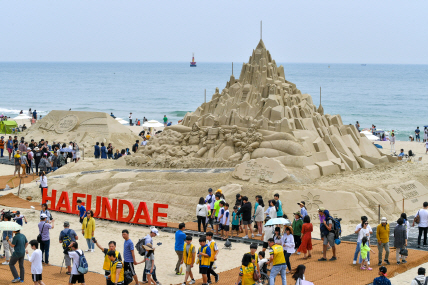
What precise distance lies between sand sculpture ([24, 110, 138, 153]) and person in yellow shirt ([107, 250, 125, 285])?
63.8 ft

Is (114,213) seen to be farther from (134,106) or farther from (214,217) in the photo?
(134,106)

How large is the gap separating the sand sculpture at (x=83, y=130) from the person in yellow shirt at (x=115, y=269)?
63.8 feet

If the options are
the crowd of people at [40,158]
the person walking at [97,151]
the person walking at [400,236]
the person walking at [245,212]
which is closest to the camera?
the person walking at [400,236]

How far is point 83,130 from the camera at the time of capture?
98.7ft

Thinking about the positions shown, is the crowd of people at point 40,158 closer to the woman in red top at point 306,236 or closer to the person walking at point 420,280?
the woman in red top at point 306,236

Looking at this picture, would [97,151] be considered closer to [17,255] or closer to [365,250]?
[17,255]

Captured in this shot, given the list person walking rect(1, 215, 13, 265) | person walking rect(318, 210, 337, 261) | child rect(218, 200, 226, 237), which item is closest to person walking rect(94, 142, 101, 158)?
child rect(218, 200, 226, 237)

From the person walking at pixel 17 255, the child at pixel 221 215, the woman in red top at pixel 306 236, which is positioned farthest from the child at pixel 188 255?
the person walking at pixel 17 255

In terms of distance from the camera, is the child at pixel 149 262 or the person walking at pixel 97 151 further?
the person walking at pixel 97 151

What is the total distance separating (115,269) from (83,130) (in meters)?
21.7

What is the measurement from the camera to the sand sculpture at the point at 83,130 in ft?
95.9

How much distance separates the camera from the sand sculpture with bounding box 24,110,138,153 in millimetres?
29234

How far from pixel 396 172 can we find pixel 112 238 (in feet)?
36.8

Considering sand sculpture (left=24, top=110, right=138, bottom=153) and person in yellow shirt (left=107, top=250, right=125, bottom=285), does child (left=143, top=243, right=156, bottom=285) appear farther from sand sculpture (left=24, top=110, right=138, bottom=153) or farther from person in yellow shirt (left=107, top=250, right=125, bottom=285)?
sand sculpture (left=24, top=110, right=138, bottom=153)
